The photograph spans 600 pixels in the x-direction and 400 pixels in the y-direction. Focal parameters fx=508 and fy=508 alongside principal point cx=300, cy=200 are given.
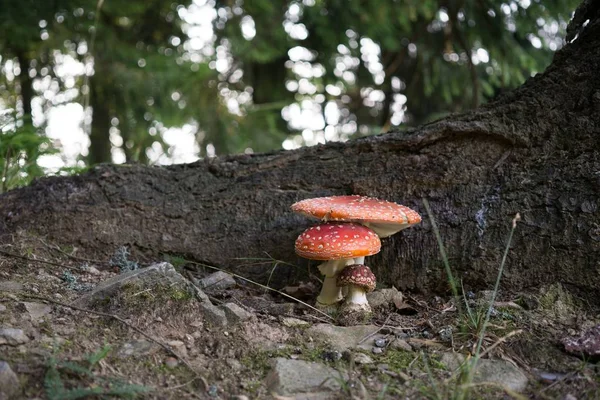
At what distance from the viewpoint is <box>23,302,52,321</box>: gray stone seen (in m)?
2.15

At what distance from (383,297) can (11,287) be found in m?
1.87

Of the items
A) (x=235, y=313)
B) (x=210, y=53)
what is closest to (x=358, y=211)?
(x=235, y=313)

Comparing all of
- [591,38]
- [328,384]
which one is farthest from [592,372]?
[591,38]

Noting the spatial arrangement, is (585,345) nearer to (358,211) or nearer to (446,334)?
(446,334)

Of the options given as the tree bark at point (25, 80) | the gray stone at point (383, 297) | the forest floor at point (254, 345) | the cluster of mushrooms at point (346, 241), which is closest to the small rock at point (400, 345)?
the forest floor at point (254, 345)

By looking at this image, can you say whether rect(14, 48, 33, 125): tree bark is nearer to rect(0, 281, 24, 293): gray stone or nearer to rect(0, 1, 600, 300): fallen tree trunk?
rect(0, 1, 600, 300): fallen tree trunk

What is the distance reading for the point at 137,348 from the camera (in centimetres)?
198

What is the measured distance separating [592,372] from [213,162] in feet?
8.23

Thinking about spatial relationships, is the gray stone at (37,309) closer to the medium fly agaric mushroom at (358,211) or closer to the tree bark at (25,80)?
the medium fly agaric mushroom at (358,211)

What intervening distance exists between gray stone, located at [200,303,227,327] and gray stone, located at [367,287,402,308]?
87 centimetres

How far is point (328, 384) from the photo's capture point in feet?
6.18

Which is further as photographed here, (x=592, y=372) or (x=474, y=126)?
(x=474, y=126)

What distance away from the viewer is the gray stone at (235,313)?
2311 mm

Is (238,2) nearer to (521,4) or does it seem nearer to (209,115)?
(209,115)
